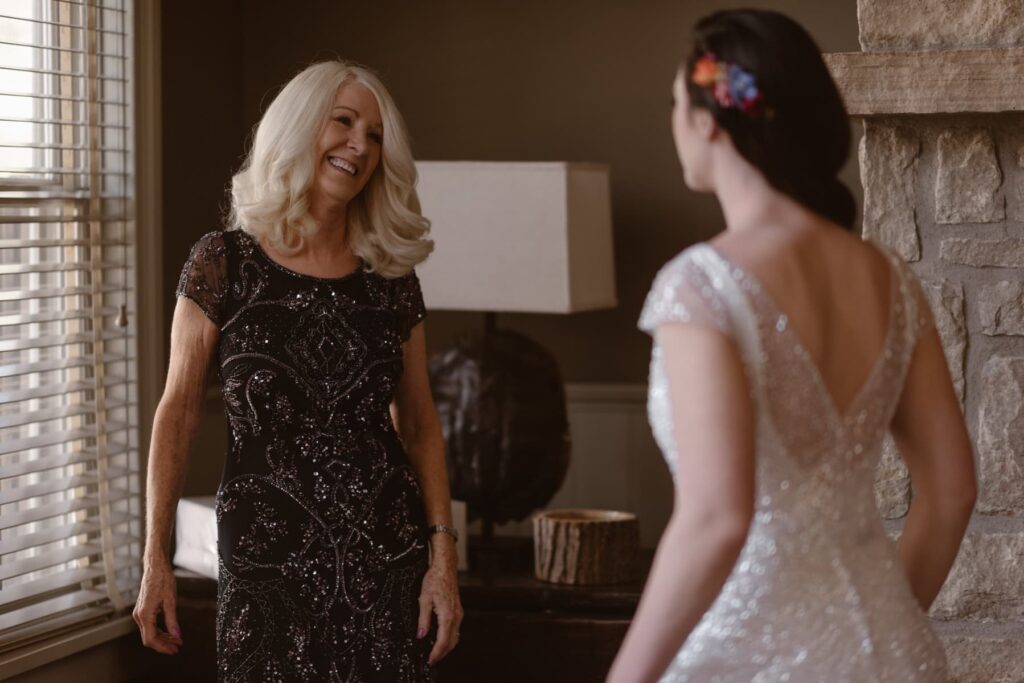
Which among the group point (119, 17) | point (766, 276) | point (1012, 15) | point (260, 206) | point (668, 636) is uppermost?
point (119, 17)

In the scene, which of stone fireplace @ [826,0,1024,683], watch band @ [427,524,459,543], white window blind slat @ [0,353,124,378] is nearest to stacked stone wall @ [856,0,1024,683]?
→ stone fireplace @ [826,0,1024,683]

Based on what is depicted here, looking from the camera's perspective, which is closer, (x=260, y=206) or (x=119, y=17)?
(x=260, y=206)

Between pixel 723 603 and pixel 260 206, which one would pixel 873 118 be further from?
pixel 723 603

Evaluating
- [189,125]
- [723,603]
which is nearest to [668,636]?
[723,603]

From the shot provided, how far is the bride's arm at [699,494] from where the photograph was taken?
3.81 feet

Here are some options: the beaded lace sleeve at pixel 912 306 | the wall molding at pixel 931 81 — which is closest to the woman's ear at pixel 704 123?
the beaded lace sleeve at pixel 912 306

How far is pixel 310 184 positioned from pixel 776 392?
1.13m

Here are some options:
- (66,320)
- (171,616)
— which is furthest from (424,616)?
(66,320)

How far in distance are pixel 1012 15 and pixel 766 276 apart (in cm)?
130

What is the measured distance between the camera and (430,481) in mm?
2260

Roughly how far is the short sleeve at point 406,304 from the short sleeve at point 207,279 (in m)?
0.28

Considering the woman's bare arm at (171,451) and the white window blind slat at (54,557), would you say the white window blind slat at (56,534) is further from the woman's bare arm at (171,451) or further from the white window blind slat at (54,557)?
the woman's bare arm at (171,451)

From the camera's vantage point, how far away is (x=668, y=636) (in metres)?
1.19

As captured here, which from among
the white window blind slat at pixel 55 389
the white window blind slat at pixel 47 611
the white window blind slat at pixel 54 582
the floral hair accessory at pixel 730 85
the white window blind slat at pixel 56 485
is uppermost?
the floral hair accessory at pixel 730 85
